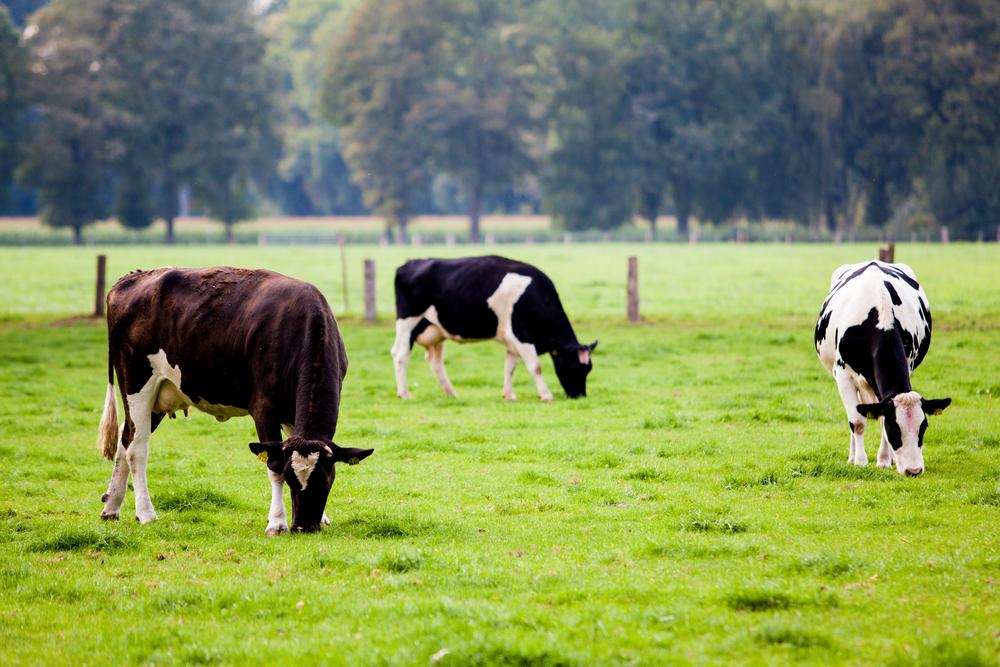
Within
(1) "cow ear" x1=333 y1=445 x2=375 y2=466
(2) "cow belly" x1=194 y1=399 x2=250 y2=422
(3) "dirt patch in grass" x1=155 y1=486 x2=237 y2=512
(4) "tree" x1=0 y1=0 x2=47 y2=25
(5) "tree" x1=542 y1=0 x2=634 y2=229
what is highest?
(4) "tree" x1=0 y1=0 x2=47 y2=25

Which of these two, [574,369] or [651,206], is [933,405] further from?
[651,206]

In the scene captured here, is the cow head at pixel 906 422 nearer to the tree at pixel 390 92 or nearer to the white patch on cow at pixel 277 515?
the white patch on cow at pixel 277 515

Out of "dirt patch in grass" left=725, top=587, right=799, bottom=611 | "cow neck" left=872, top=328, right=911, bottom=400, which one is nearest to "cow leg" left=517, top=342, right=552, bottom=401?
"cow neck" left=872, top=328, right=911, bottom=400

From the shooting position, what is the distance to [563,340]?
17969mm

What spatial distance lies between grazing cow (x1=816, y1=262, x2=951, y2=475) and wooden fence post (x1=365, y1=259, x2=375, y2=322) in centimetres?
1605

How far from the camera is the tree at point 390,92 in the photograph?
90.9 meters

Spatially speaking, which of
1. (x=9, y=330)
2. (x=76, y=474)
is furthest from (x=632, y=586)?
(x=9, y=330)

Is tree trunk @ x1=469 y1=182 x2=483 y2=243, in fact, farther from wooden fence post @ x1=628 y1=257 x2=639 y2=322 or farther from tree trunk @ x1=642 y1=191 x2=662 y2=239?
wooden fence post @ x1=628 y1=257 x2=639 y2=322

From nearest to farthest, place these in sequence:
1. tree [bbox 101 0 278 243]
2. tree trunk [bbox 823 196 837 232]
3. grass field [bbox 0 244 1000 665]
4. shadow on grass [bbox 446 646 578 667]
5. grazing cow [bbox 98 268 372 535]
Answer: shadow on grass [bbox 446 646 578 667], grass field [bbox 0 244 1000 665], grazing cow [bbox 98 268 372 535], tree trunk [bbox 823 196 837 232], tree [bbox 101 0 278 243]

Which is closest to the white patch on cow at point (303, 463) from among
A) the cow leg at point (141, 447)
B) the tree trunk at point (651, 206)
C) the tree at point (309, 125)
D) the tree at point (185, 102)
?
the cow leg at point (141, 447)

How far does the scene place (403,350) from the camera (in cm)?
1856

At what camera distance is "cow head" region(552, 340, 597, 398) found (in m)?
17.5

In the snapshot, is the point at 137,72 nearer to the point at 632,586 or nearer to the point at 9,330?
the point at 9,330

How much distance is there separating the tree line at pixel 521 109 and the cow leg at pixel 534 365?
6514 cm
